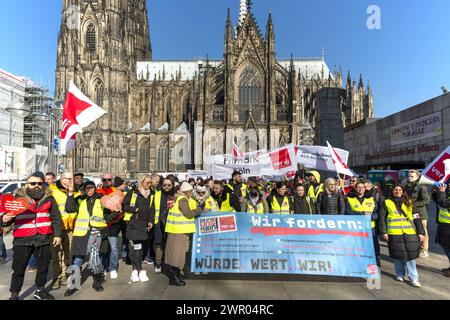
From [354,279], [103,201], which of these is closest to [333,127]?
[354,279]

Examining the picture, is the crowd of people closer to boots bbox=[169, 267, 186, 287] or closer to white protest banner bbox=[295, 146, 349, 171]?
boots bbox=[169, 267, 186, 287]

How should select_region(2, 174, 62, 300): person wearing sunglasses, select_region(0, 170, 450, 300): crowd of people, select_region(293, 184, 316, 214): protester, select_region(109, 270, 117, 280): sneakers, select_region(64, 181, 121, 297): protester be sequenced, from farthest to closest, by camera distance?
1. select_region(293, 184, 316, 214): protester
2. select_region(109, 270, 117, 280): sneakers
3. select_region(64, 181, 121, 297): protester
4. select_region(0, 170, 450, 300): crowd of people
5. select_region(2, 174, 62, 300): person wearing sunglasses

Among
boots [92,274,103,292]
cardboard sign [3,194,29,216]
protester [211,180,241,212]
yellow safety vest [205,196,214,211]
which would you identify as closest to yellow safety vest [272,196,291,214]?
A: protester [211,180,241,212]

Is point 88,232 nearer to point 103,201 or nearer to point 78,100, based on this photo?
point 103,201

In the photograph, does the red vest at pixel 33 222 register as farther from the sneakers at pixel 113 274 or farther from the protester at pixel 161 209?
the protester at pixel 161 209

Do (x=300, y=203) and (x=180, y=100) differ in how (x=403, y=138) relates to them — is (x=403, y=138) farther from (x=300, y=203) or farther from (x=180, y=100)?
(x=180, y=100)

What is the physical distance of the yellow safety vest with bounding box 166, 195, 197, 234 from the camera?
5.69m

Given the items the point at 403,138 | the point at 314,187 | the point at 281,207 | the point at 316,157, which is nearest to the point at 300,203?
the point at 281,207

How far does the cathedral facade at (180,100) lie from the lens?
40344 millimetres

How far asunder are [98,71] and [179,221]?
42.6m

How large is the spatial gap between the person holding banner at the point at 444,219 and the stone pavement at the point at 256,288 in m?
0.59

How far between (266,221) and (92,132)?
136ft

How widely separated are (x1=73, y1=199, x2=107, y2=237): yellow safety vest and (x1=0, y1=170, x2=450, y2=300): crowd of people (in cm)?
2
